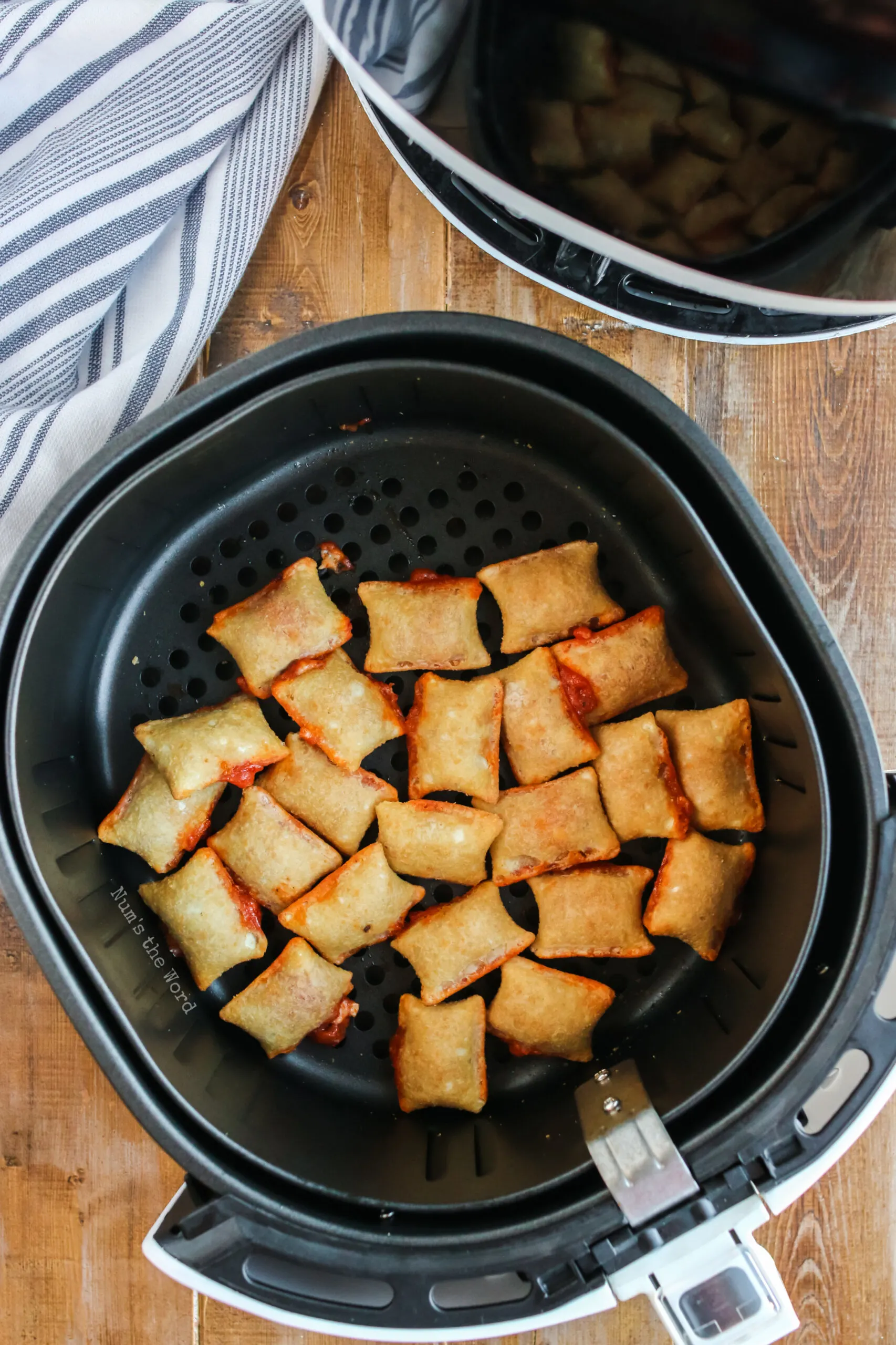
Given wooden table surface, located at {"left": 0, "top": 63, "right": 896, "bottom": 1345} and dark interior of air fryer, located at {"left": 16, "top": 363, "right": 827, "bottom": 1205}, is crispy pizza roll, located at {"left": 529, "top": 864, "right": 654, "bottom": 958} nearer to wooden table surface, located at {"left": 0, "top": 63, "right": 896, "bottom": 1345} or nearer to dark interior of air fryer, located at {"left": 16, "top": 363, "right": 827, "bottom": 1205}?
dark interior of air fryer, located at {"left": 16, "top": 363, "right": 827, "bottom": 1205}

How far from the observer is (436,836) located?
104cm

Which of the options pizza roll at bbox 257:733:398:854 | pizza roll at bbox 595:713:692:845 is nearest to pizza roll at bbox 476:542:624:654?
Result: pizza roll at bbox 595:713:692:845

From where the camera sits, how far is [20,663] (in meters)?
0.87

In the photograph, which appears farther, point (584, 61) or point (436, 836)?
point (436, 836)

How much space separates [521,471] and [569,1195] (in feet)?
2.36

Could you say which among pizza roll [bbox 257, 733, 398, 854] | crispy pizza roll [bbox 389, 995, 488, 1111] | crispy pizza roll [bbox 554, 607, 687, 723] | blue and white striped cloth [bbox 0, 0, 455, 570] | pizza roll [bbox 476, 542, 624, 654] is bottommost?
crispy pizza roll [bbox 389, 995, 488, 1111]

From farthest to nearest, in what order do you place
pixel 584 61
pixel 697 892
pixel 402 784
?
pixel 402 784, pixel 697 892, pixel 584 61

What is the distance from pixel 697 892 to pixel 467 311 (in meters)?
0.67

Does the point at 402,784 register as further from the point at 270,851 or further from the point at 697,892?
the point at 697,892

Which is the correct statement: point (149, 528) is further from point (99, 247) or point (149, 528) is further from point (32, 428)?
point (99, 247)

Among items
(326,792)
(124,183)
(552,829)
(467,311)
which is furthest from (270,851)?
(124,183)

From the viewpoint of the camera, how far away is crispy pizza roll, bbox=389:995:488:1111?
1000 millimetres

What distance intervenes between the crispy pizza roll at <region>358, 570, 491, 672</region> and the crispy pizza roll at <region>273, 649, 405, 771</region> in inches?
1.3

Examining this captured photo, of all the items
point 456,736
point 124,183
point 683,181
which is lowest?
point 456,736
